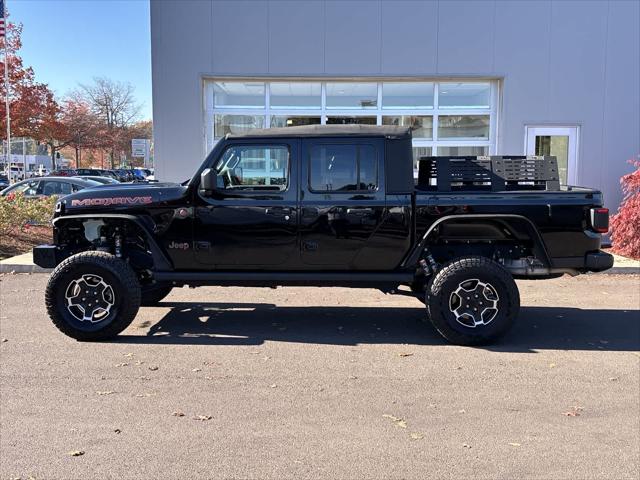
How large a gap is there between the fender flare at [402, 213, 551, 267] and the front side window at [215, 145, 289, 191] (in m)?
1.53

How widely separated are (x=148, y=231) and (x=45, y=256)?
1128 mm

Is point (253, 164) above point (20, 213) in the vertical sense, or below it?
above

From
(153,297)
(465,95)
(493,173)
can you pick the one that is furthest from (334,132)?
(465,95)

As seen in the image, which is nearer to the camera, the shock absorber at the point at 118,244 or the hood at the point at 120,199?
the hood at the point at 120,199

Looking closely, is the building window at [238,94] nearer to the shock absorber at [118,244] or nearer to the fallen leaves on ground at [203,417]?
the shock absorber at [118,244]

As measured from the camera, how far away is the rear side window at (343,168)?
6070 mm

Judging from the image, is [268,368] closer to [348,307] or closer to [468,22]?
[348,307]

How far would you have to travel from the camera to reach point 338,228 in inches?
237

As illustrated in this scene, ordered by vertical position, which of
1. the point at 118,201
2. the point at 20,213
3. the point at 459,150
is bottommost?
the point at 20,213

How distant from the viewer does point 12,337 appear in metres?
6.12

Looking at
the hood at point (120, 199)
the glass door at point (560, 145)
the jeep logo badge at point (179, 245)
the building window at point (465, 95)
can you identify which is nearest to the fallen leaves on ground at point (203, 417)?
the jeep logo badge at point (179, 245)

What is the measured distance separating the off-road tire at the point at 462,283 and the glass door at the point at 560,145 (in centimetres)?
830

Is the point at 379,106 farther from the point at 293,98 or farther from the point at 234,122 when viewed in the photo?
the point at 234,122

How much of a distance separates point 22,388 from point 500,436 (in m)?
3.56
